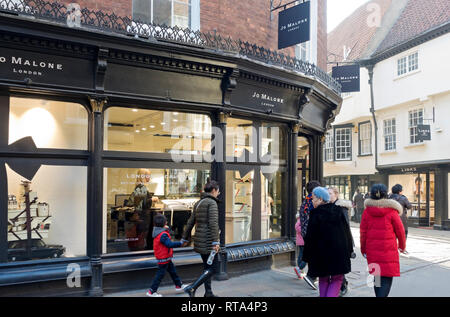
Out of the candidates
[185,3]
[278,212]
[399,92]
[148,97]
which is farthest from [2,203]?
[399,92]

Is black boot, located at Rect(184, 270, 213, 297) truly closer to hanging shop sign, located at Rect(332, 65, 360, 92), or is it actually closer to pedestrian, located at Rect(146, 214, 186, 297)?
pedestrian, located at Rect(146, 214, 186, 297)

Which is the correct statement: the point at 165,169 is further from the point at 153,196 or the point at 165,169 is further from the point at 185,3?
the point at 185,3

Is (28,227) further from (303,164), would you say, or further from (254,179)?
(303,164)

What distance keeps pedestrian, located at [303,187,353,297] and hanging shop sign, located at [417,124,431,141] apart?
52.2 feet

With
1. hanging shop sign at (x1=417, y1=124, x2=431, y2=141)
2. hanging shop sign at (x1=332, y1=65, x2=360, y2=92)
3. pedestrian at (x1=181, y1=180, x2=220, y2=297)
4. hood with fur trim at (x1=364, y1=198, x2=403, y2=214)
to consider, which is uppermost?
hanging shop sign at (x1=332, y1=65, x2=360, y2=92)

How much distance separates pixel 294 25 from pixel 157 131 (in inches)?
148

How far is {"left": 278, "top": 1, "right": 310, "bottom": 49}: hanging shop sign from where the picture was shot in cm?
863

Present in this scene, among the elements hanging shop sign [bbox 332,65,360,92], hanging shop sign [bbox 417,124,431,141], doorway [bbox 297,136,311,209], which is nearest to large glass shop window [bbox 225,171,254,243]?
doorway [bbox 297,136,311,209]

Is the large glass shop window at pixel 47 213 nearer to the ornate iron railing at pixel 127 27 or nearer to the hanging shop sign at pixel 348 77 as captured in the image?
the ornate iron railing at pixel 127 27

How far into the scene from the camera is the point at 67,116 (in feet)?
22.6

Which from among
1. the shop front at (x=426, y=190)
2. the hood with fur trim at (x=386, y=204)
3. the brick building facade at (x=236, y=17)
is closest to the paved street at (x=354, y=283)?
the hood with fur trim at (x=386, y=204)

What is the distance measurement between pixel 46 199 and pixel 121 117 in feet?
6.02
